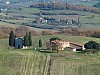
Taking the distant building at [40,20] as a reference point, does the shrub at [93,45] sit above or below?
above

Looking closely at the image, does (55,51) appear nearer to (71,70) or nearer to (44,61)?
(44,61)

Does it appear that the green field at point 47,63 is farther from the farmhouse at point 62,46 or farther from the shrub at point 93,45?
the shrub at point 93,45

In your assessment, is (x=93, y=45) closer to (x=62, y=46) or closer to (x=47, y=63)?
(x=62, y=46)

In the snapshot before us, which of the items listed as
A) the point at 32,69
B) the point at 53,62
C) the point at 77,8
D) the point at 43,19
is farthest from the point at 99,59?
the point at 77,8

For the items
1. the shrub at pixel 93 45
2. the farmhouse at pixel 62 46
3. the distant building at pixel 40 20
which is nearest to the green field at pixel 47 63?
the farmhouse at pixel 62 46

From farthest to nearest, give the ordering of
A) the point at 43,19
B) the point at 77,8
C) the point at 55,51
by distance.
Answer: the point at 77,8 < the point at 43,19 < the point at 55,51

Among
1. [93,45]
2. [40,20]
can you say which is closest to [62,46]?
[93,45]

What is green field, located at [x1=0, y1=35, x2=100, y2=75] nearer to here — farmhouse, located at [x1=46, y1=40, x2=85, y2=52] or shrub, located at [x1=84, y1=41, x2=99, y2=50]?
farmhouse, located at [x1=46, y1=40, x2=85, y2=52]

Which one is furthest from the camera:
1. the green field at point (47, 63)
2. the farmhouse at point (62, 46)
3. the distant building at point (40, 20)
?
the distant building at point (40, 20)

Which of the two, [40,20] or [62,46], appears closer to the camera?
[62,46]
